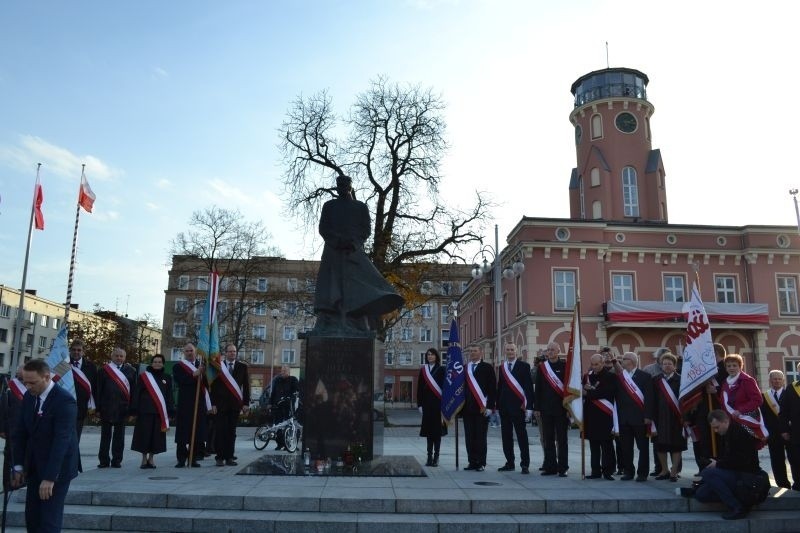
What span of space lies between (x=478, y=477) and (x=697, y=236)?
30772mm

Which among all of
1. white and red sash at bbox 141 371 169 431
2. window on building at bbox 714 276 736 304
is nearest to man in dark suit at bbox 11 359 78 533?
white and red sash at bbox 141 371 169 431

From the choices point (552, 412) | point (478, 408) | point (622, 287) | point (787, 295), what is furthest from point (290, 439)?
point (787, 295)

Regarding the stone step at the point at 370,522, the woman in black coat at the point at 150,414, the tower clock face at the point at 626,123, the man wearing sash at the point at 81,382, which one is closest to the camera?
the stone step at the point at 370,522

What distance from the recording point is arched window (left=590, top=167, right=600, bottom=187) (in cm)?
4091

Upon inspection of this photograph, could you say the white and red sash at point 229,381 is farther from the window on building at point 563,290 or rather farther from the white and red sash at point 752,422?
the window on building at point 563,290

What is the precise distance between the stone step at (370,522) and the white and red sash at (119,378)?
3356 millimetres

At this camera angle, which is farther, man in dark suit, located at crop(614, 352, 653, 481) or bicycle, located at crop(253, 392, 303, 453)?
bicycle, located at crop(253, 392, 303, 453)

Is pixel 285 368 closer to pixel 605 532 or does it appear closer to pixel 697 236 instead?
pixel 605 532

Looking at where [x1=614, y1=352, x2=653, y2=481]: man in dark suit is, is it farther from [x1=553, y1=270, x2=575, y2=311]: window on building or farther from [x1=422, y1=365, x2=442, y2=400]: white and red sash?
[x1=553, y1=270, x2=575, y2=311]: window on building

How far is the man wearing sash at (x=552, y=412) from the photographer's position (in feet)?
32.3

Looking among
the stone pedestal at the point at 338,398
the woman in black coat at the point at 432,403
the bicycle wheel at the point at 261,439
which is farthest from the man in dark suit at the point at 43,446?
the bicycle wheel at the point at 261,439

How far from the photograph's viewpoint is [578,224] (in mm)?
33969

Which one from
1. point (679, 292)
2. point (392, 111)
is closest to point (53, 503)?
point (392, 111)

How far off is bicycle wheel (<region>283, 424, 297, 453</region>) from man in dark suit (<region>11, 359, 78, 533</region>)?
8608 millimetres
